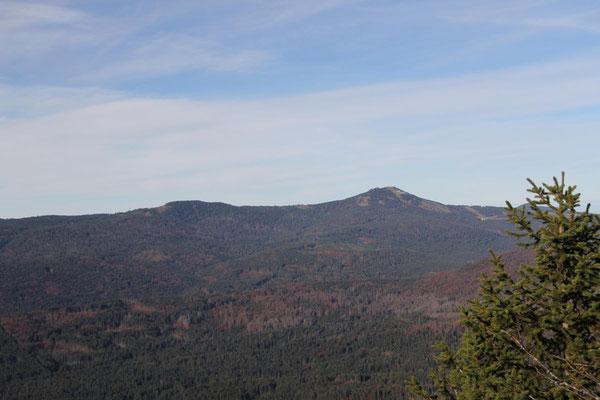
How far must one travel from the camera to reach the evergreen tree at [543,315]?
50.7 feet

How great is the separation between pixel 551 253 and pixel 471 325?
3.28 m

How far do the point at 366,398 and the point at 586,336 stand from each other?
146527 mm

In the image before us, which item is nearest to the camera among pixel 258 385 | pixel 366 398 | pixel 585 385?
pixel 585 385

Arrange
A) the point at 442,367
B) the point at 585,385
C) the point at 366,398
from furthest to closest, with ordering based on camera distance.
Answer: the point at 366,398 → the point at 442,367 → the point at 585,385

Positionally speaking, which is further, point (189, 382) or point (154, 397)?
point (189, 382)

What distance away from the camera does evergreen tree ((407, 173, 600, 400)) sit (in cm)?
1545

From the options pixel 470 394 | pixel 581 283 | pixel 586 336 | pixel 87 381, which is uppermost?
pixel 581 283

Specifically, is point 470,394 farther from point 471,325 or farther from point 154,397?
point 154,397

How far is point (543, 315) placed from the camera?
1634 centimetres

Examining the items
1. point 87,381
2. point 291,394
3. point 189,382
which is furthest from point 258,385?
point 87,381

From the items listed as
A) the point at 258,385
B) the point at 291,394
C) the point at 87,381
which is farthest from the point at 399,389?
the point at 87,381

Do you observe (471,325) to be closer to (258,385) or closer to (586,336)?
(586,336)

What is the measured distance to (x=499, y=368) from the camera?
1602cm

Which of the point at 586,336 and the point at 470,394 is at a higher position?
the point at 586,336
